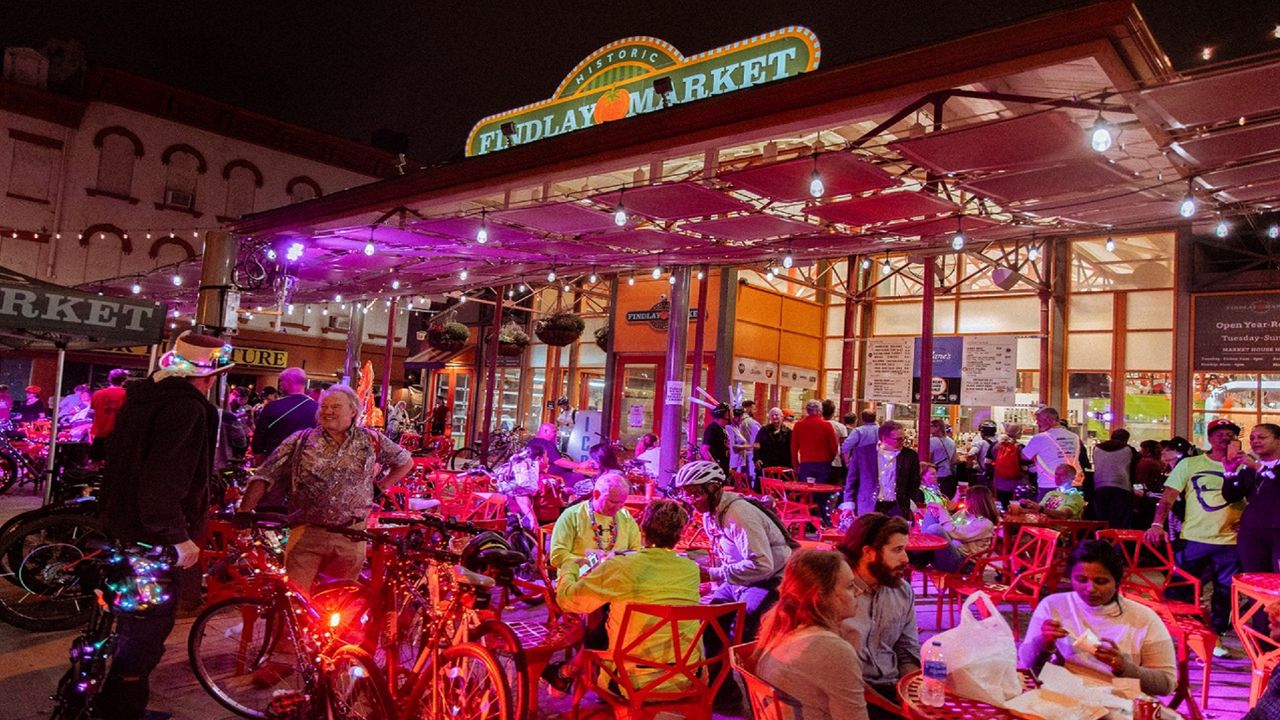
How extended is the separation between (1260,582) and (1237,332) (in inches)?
444

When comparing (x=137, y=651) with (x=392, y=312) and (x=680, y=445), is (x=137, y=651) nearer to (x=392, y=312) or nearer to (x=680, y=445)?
(x=680, y=445)

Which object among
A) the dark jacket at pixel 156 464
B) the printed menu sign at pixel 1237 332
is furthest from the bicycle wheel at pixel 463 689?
the printed menu sign at pixel 1237 332

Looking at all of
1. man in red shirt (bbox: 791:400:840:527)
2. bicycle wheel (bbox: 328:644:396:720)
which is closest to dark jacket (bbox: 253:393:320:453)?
bicycle wheel (bbox: 328:644:396:720)

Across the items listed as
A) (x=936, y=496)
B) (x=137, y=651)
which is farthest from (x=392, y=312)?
(x=137, y=651)

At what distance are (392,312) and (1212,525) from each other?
16.1 m

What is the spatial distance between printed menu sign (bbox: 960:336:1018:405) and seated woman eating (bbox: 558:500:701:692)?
915 cm

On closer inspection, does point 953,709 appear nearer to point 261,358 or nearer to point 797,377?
point 797,377

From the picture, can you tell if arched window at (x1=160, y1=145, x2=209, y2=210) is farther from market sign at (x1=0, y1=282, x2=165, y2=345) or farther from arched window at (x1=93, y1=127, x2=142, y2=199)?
market sign at (x1=0, y1=282, x2=165, y2=345)

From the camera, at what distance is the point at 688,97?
1001 centimetres

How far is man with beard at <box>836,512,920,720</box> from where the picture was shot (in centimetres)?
346

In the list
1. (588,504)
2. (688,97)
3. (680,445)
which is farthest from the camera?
(680,445)

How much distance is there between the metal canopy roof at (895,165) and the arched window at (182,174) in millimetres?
16743

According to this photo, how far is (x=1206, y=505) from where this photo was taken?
6391mm

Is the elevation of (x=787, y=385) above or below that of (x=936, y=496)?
above
